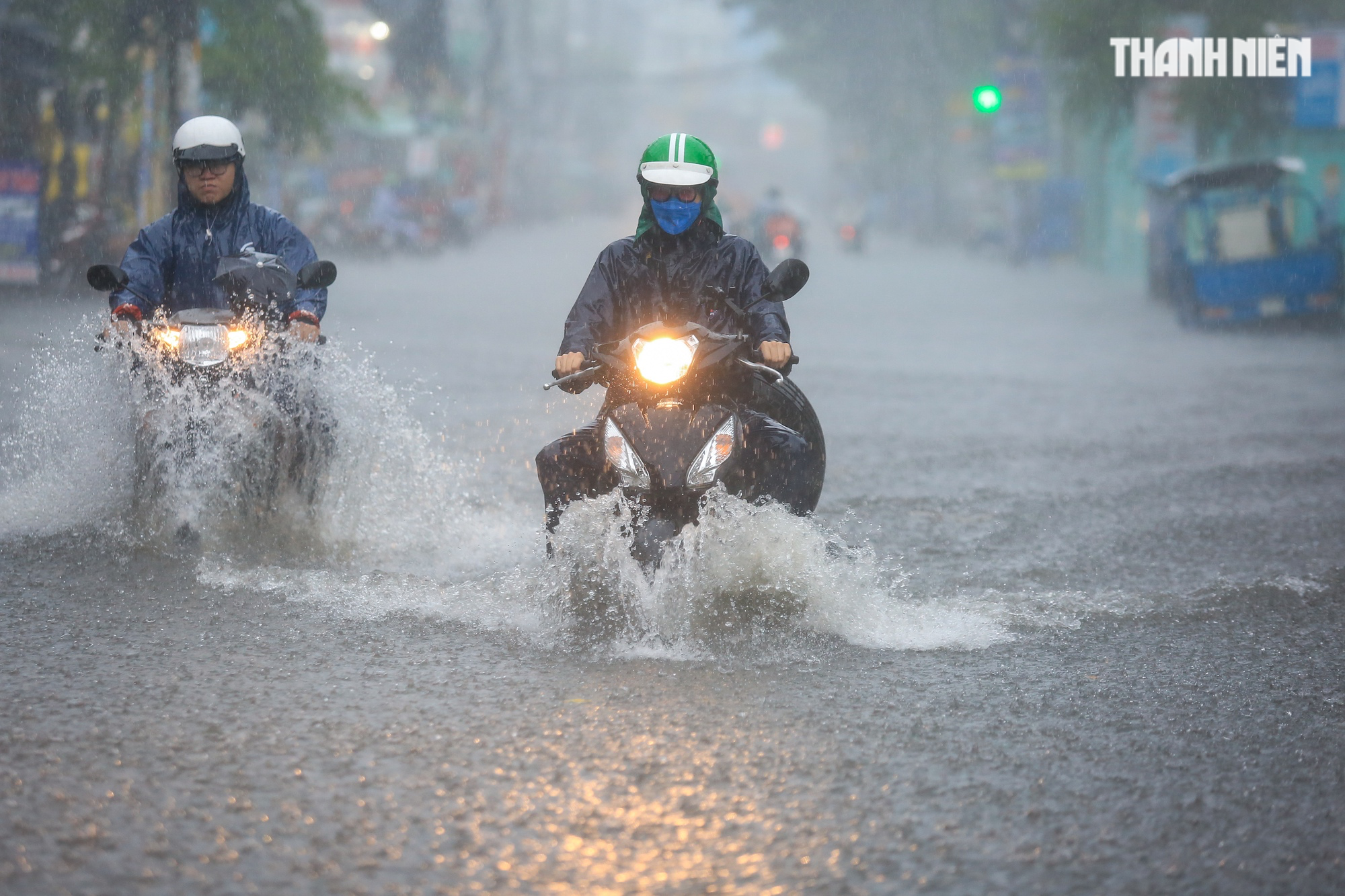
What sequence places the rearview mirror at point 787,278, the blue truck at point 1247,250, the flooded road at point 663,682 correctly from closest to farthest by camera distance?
the flooded road at point 663,682, the rearview mirror at point 787,278, the blue truck at point 1247,250

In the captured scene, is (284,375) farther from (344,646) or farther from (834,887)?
(834,887)

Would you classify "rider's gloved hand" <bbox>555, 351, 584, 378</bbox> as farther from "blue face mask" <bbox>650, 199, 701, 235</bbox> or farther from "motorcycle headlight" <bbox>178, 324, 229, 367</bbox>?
"motorcycle headlight" <bbox>178, 324, 229, 367</bbox>

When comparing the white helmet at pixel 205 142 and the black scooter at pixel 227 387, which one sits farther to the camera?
the white helmet at pixel 205 142

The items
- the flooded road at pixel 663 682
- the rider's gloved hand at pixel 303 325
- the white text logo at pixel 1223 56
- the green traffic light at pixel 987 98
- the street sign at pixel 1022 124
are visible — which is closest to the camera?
the flooded road at pixel 663 682

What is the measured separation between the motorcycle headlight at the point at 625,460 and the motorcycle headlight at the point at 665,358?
199mm

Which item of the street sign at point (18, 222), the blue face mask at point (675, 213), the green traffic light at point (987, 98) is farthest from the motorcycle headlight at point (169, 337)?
the green traffic light at point (987, 98)

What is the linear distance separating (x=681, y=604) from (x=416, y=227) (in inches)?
1328

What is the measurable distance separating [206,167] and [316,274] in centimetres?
68

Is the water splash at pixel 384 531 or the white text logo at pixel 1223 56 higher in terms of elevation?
the white text logo at pixel 1223 56

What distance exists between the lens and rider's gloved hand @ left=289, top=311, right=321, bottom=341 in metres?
6.14

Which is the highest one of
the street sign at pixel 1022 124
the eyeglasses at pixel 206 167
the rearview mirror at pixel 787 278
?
the street sign at pixel 1022 124

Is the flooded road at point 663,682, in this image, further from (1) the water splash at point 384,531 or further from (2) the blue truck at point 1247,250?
(2) the blue truck at point 1247,250

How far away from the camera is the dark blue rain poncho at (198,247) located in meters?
6.37

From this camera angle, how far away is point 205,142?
20.6 ft
